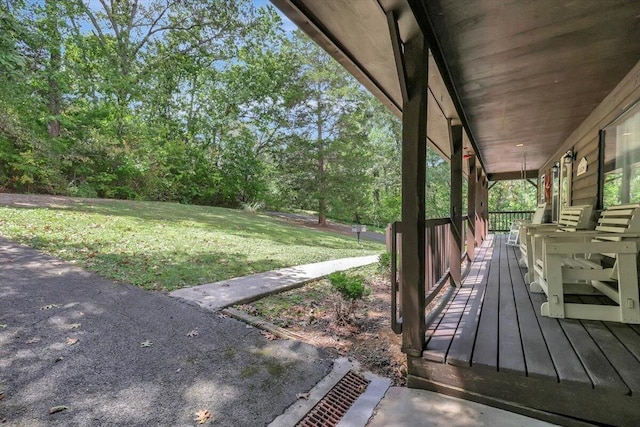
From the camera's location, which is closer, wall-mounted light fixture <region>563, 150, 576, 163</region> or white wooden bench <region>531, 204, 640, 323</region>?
white wooden bench <region>531, 204, 640, 323</region>

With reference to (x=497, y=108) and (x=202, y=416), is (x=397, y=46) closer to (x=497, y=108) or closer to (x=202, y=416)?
(x=202, y=416)

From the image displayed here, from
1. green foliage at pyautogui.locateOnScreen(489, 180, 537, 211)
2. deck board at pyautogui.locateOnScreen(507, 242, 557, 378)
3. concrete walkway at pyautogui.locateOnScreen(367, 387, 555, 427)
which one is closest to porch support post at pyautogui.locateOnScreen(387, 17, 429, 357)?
concrete walkway at pyautogui.locateOnScreen(367, 387, 555, 427)

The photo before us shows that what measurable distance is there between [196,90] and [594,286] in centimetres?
1790

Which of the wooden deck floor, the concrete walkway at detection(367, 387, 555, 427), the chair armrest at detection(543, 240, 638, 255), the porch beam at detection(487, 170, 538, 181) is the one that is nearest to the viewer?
the wooden deck floor

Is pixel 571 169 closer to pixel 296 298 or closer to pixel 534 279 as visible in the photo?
pixel 534 279

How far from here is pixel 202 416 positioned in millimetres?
1890

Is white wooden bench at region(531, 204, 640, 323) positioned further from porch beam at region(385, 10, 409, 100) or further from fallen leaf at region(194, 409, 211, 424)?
fallen leaf at region(194, 409, 211, 424)

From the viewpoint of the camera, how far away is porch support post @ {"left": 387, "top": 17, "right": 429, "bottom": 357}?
84.7 inches

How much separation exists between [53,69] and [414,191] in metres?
14.4

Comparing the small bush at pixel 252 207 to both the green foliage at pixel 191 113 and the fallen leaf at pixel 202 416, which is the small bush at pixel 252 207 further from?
the fallen leaf at pixel 202 416

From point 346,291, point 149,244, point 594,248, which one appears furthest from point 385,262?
point 149,244

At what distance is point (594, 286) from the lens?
118 inches

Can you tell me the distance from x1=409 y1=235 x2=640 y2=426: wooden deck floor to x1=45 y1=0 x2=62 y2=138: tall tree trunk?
13810mm

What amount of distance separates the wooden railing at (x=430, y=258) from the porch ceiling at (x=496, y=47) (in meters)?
1.29
